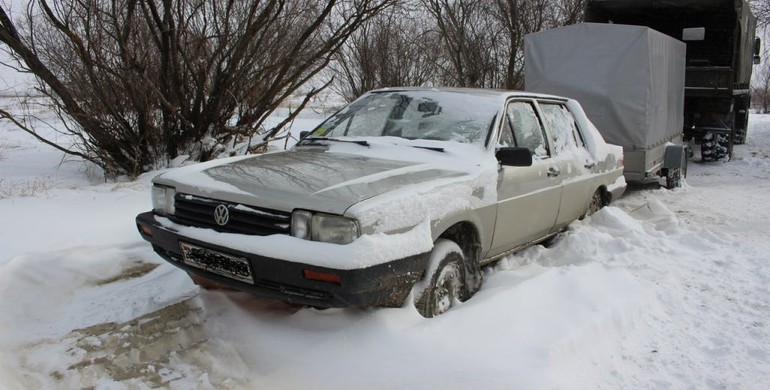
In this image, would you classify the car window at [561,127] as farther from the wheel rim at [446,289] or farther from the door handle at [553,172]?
the wheel rim at [446,289]

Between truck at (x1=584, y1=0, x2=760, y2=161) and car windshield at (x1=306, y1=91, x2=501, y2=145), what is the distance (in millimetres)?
7442

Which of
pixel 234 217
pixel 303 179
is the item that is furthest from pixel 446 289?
pixel 234 217

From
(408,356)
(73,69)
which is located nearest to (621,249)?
(408,356)

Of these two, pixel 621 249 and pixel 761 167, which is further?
pixel 761 167

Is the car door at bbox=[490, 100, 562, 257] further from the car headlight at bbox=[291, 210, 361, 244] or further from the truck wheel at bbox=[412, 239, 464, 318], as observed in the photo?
the car headlight at bbox=[291, 210, 361, 244]

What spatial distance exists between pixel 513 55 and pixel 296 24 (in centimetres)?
762

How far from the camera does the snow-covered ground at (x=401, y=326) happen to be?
105 inches

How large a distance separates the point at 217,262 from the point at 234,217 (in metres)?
0.25

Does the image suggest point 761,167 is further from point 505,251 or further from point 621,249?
point 505,251

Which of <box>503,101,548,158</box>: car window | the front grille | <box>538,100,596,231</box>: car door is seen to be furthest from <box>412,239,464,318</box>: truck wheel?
<box>538,100,596,231</box>: car door

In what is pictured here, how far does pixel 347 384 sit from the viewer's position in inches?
102

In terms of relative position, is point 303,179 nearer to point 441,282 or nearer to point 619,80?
point 441,282

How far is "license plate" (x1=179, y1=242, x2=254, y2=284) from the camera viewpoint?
2.82m

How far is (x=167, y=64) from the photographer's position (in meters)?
8.40
